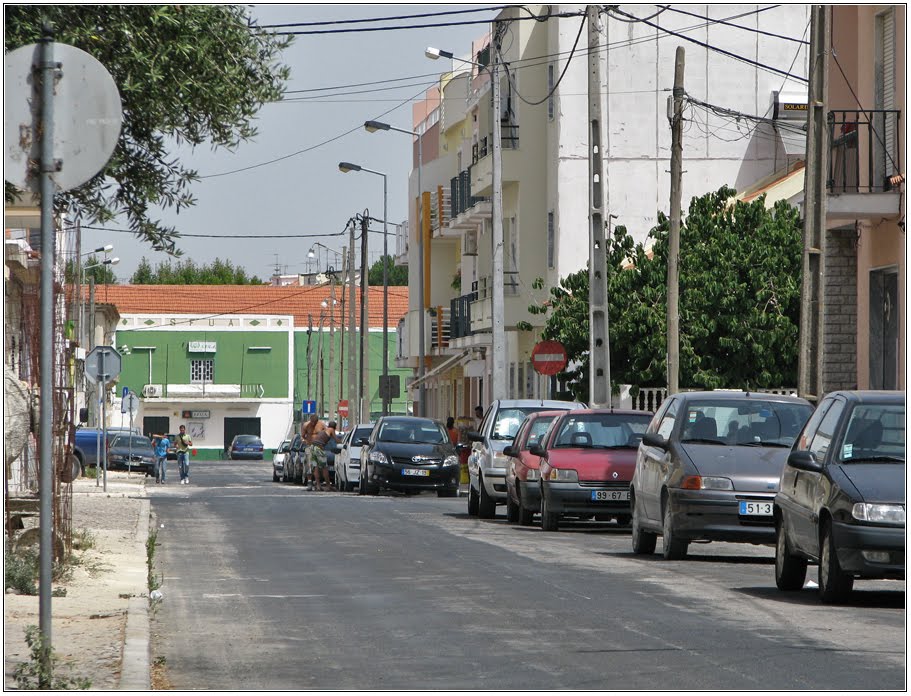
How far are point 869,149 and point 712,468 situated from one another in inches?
374

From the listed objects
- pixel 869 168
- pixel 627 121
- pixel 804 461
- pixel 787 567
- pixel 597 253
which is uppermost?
pixel 627 121

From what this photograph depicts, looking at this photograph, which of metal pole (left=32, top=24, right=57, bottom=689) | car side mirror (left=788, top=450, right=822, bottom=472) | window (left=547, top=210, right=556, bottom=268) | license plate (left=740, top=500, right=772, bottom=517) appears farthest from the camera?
window (left=547, top=210, right=556, bottom=268)

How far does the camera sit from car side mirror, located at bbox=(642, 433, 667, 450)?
18.3 meters

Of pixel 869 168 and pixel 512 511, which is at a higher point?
pixel 869 168

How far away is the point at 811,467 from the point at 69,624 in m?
5.51

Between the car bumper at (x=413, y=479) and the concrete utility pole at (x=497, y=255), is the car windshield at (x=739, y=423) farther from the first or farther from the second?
the concrete utility pole at (x=497, y=255)

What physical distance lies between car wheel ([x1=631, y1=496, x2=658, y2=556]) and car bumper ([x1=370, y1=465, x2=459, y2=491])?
17812 millimetres

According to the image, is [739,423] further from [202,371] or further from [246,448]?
[202,371]

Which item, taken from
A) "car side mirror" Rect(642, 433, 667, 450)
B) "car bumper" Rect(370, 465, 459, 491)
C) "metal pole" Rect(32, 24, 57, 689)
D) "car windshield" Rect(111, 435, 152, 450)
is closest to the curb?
"metal pole" Rect(32, 24, 57, 689)

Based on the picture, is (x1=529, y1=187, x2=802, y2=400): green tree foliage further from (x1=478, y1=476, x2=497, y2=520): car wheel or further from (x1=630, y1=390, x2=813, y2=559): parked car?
(x1=630, y1=390, x2=813, y2=559): parked car

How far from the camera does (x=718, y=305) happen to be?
35.7 metres

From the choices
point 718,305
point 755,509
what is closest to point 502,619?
point 755,509

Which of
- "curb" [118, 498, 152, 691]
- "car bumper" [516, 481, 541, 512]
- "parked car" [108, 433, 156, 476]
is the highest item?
"car bumper" [516, 481, 541, 512]

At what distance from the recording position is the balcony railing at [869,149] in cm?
2527
